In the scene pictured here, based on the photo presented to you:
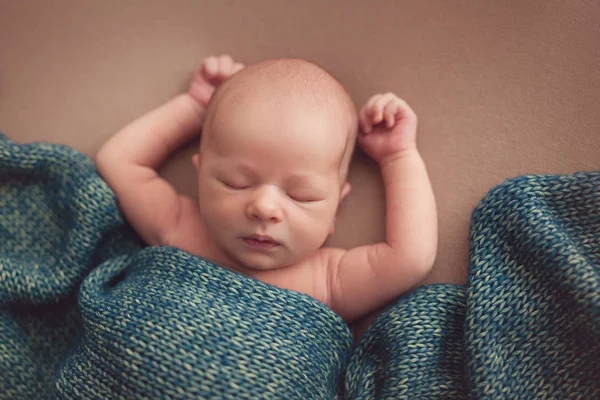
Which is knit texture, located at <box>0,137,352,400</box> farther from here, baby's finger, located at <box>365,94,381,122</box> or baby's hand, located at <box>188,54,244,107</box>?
baby's finger, located at <box>365,94,381,122</box>

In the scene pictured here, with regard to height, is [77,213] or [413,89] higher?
[413,89]

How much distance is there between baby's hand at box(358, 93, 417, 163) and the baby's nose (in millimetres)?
244

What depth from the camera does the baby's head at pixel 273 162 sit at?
0.84 m

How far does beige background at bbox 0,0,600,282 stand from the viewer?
930mm

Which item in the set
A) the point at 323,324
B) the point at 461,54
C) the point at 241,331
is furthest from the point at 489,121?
the point at 241,331

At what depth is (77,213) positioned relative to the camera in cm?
95

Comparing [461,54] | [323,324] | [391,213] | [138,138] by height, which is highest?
[461,54]

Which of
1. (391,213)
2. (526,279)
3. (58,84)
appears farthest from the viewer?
(58,84)

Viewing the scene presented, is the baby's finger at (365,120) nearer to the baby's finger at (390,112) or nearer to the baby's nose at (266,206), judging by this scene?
the baby's finger at (390,112)

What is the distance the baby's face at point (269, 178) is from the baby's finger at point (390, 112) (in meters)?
0.11

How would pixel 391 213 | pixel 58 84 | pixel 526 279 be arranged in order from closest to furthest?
pixel 526 279 → pixel 391 213 → pixel 58 84

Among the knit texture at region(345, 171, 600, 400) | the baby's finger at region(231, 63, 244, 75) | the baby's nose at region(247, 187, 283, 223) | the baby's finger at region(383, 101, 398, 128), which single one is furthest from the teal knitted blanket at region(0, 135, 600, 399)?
the baby's finger at region(231, 63, 244, 75)

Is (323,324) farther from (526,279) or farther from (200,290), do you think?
(526,279)

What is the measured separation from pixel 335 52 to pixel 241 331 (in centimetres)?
56
